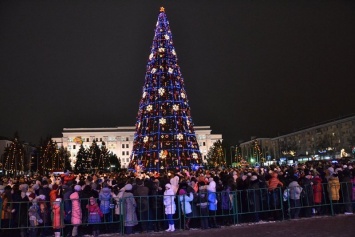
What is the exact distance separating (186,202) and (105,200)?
305 cm

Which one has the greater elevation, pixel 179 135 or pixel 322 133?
pixel 322 133

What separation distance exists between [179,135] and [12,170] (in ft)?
189

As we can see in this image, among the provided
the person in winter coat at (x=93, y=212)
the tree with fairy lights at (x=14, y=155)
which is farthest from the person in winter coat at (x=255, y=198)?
the tree with fairy lights at (x=14, y=155)

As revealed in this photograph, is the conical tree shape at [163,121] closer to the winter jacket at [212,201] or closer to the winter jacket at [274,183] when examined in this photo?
the winter jacket at [274,183]

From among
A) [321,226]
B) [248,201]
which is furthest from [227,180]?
[321,226]

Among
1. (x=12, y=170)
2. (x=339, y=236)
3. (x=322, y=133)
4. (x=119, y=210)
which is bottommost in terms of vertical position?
(x=339, y=236)

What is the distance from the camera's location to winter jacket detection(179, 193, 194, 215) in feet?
49.5

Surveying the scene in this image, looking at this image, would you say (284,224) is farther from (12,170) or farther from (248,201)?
(12,170)

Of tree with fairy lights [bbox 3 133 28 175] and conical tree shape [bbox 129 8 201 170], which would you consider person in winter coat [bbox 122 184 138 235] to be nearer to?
conical tree shape [bbox 129 8 201 170]

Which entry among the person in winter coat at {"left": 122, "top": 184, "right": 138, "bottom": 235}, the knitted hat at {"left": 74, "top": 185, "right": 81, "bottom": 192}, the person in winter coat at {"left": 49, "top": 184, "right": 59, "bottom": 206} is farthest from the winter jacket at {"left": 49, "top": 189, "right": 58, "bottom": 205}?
the person in winter coat at {"left": 122, "top": 184, "right": 138, "bottom": 235}

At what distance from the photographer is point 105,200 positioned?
14.8 m

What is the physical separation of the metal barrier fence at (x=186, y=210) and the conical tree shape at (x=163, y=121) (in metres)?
19.2

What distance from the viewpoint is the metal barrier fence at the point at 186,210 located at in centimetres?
1440

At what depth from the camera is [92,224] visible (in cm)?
1450
